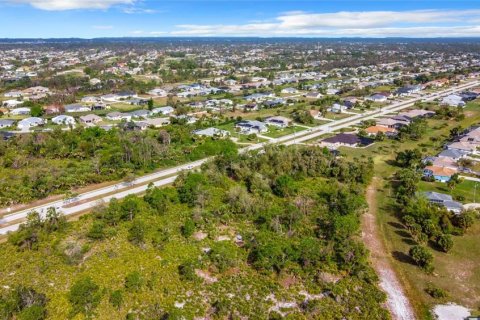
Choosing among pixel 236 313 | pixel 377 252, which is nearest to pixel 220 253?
pixel 236 313

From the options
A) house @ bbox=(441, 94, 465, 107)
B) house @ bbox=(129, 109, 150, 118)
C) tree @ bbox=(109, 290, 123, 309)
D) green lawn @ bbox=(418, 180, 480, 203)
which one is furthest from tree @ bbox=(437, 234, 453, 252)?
house @ bbox=(441, 94, 465, 107)

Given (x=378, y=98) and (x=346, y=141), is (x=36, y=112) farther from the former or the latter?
(x=378, y=98)

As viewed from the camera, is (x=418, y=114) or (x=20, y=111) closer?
(x=418, y=114)

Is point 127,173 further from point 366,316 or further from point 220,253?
point 366,316

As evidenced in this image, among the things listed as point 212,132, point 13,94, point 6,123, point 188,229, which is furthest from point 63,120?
point 188,229

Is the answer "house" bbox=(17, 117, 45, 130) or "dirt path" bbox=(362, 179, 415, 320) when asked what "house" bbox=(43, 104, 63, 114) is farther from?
"dirt path" bbox=(362, 179, 415, 320)

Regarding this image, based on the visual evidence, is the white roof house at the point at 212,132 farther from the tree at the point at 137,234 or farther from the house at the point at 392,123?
the tree at the point at 137,234
